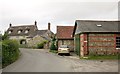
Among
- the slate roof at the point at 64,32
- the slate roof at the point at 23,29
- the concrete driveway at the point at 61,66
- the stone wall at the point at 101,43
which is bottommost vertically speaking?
the concrete driveway at the point at 61,66

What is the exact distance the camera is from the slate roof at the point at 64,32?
130 ft

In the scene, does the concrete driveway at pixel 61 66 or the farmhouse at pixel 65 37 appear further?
the farmhouse at pixel 65 37

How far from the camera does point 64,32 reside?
41188 millimetres

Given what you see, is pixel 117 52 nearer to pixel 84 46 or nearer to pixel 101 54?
pixel 101 54

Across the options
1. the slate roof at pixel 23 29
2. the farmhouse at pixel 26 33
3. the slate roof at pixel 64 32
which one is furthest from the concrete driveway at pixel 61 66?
the slate roof at pixel 23 29

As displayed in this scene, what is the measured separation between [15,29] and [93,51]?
2116 inches

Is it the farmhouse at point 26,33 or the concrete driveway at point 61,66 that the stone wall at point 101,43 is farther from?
the farmhouse at point 26,33

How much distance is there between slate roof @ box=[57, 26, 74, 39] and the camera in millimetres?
39641

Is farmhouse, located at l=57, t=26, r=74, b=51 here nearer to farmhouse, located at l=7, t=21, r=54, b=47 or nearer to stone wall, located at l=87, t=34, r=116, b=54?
A: stone wall, located at l=87, t=34, r=116, b=54

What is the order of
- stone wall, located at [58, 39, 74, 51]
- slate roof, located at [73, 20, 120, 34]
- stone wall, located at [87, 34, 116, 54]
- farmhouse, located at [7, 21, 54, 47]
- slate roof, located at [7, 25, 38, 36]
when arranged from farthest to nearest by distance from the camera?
slate roof, located at [7, 25, 38, 36] → farmhouse, located at [7, 21, 54, 47] → stone wall, located at [58, 39, 74, 51] → slate roof, located at [73, 20, 120, 34] → stone wall, located at [87, 34, 116, 54]

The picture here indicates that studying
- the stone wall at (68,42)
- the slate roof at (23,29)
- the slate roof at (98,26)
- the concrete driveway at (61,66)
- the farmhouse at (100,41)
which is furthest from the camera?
the slate roof at (23,29)

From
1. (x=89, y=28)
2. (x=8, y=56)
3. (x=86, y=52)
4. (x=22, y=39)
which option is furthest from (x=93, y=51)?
(x=22, y=39)

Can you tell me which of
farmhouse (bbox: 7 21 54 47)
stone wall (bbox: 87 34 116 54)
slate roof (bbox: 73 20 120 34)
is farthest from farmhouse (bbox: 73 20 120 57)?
farmhouse (bbox: 7 21 54 47)

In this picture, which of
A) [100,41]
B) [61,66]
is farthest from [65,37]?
[61,66]
